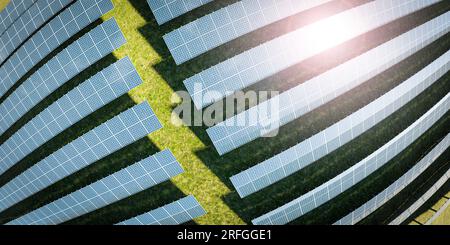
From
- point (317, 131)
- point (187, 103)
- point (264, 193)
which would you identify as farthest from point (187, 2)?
point (264, 193)

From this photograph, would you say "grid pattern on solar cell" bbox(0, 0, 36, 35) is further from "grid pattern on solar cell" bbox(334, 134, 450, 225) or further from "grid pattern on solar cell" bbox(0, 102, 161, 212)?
"grid pattern on solar cell" bbox(334, 134, 450, 225)

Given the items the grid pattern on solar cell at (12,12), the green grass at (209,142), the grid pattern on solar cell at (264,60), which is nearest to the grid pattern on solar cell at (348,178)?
the green grass at (209,142)

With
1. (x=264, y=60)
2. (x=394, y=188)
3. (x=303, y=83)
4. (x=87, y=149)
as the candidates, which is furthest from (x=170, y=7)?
(x=394, y=188)

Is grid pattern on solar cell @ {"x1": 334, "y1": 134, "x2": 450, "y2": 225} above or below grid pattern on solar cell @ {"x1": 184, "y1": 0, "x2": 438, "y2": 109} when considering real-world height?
below

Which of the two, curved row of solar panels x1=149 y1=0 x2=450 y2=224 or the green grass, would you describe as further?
the green grass

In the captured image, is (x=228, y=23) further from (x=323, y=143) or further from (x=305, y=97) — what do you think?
(x=323, y=143)

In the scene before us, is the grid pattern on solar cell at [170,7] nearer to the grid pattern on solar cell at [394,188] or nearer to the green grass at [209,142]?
the green grass at [209,142]

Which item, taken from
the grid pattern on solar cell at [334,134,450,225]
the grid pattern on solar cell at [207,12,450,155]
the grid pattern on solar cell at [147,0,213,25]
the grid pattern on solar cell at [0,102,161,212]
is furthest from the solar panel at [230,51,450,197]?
the grid pattern on solar cell at [147,0,213,25]
